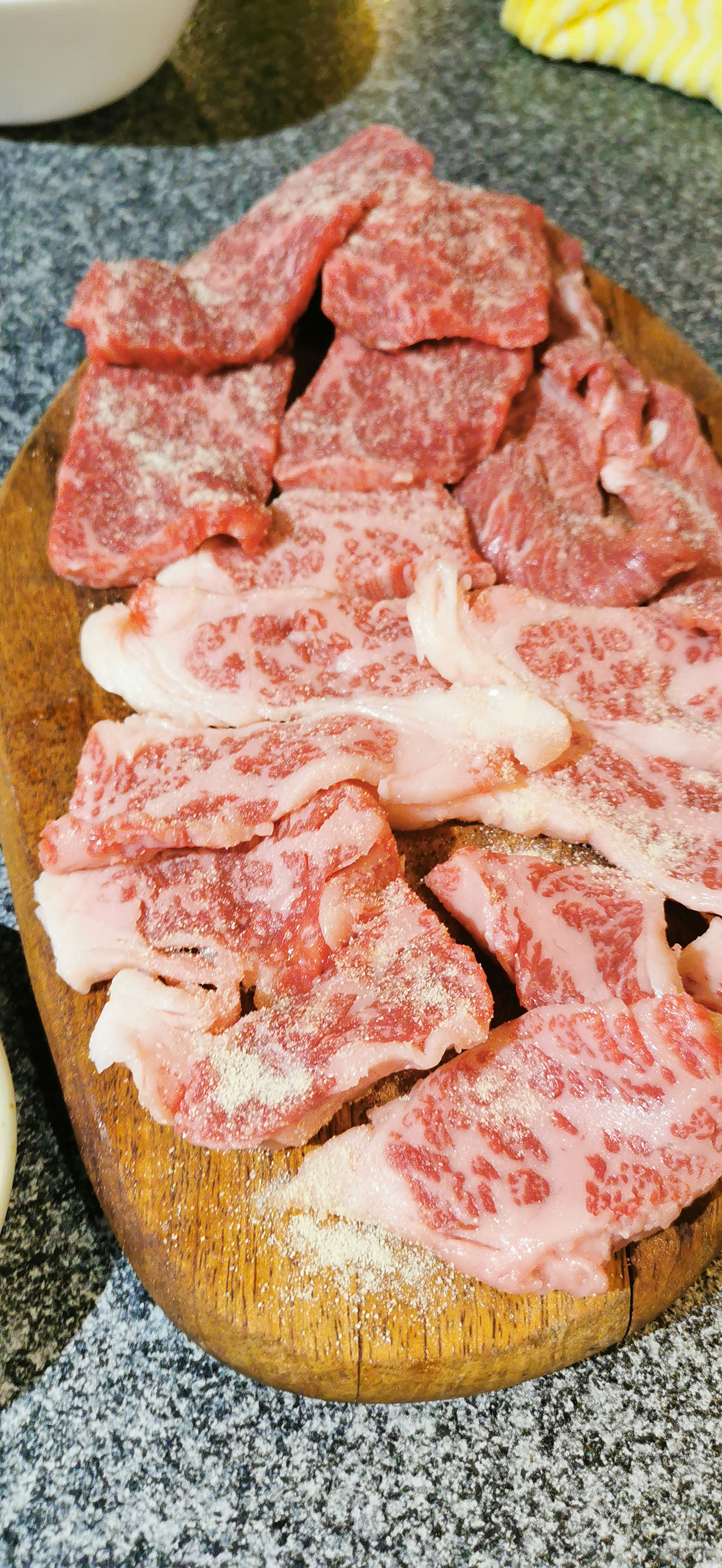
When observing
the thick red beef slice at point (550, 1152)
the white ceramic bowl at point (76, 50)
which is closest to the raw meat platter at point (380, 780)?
the thick red beef slice at point (550, 1152)

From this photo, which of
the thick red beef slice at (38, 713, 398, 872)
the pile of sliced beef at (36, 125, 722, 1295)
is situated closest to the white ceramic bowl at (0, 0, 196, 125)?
the pile of sliced beef at (36, 125, 722, 1295)

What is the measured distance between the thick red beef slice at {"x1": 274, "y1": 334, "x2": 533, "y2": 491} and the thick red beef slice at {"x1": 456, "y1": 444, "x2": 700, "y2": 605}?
0.23 feet

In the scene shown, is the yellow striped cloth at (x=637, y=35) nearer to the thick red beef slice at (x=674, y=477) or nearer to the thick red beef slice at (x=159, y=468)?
the thick red beef slice at (x=674, y=477)

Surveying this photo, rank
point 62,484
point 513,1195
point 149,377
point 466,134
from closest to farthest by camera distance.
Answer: point 513,1195 < point 62,484 < point 149,377 < point 466,134

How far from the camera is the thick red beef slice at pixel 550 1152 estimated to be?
1293 millimetres

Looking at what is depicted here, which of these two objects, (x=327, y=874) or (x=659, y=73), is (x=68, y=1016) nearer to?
(x=327, y=874)

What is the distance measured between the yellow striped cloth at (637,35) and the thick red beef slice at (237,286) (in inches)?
40.1

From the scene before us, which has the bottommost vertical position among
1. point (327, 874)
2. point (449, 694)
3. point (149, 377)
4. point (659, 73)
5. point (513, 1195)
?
point (513, 1195)

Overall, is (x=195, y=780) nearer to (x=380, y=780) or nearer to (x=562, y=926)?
(x=380, y=780)

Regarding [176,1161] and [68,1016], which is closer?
[176,1161]

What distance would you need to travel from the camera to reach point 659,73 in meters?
2.81

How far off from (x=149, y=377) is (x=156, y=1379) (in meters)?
1.62

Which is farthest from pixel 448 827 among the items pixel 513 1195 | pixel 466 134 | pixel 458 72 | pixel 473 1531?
pixel 458 72

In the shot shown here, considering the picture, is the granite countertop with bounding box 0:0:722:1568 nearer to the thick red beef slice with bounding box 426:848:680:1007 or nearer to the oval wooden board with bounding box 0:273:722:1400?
the oval wooden board with bounding box 0:273:722:1400
